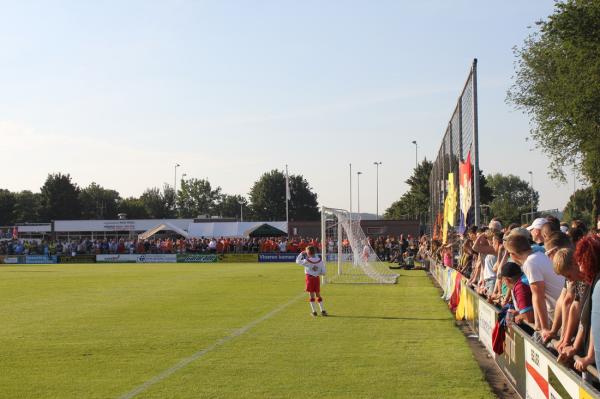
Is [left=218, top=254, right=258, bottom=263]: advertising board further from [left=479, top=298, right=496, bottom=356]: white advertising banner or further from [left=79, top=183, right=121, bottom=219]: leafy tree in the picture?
[left=79, top=183, right=121, bottom=219]: leafy tree

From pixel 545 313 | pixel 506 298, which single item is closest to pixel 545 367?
→ pixel 545 313

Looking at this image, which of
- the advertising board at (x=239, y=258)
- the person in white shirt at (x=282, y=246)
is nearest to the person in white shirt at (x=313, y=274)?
the advertising board at (x=239, y=258)

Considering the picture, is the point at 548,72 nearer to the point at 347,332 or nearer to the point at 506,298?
the point at 347,332

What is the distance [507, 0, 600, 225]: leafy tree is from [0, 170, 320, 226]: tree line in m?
89.5

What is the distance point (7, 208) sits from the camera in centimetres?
13012

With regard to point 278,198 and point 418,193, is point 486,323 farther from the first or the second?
point 278,198

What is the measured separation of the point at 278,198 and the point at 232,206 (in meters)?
31.0

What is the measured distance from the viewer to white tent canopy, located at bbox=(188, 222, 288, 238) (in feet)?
233

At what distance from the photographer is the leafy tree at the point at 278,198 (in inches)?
5177

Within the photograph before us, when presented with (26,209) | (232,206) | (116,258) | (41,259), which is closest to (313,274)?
(116,258)

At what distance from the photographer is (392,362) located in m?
10.2

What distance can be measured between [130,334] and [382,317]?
5.53 m

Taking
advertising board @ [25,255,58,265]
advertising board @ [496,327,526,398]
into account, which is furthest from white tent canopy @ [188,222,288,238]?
advertising board @ [496,327,526,398]

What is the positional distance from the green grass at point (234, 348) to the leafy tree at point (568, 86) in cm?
1096
